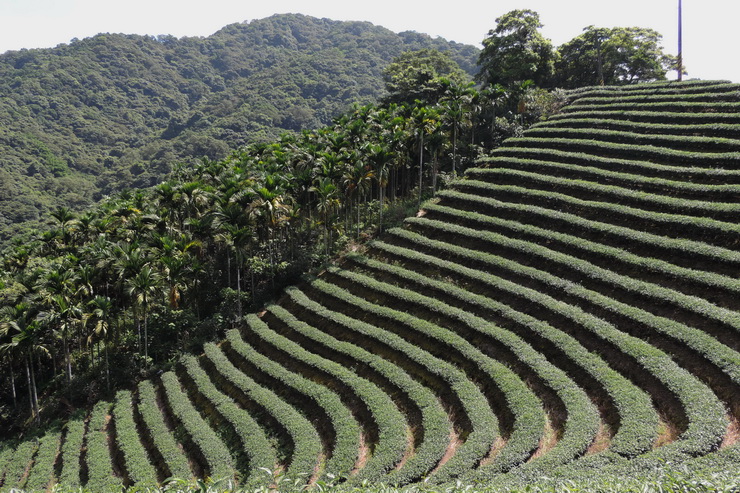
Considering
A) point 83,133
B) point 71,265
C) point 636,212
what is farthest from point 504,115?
point 83,133

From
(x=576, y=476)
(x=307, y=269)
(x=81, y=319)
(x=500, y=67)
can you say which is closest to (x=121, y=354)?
(x=81, y=319)

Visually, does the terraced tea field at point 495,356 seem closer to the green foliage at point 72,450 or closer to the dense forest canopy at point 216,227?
the green foliage at point 72,450

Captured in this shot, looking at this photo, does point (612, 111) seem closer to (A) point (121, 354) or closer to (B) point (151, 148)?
(A) point (121, 354)

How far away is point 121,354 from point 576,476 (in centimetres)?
2590

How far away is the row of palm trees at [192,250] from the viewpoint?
25.9 metres

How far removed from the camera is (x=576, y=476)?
12.0 metres

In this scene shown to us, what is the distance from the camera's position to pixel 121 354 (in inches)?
1124

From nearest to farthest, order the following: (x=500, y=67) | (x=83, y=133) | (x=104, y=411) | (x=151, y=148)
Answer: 1. (x=104, y=411)
2. (x=500, y=67)
3. (x=151, y=148)
4. (x=83, y=133)

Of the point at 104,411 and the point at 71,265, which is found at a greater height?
the point at 71,265

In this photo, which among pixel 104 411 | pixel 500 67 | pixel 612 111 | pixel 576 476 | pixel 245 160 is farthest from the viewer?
pixel 500 67

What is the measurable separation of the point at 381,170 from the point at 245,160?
1450 centimetres

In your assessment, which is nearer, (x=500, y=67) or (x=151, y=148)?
(x=500, y=67)

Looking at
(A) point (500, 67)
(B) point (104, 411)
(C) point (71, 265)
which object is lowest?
(B) point (104, 411)

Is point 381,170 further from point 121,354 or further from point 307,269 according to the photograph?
point 121,354
